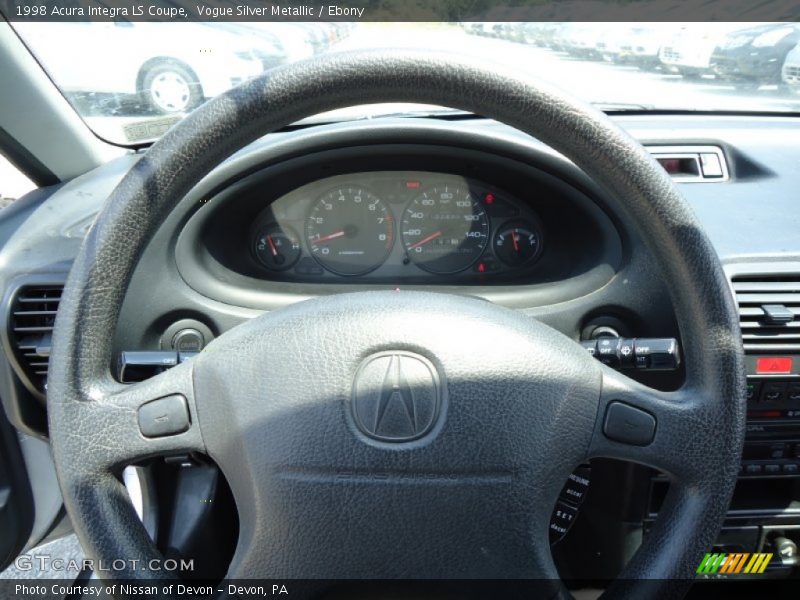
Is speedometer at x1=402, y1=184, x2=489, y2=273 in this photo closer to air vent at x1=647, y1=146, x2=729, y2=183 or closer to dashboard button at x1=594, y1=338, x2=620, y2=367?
air vent at x1=647, y1=146, x2=729, y2=183

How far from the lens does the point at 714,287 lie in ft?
3.59

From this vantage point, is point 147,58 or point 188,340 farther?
A: point 147,58

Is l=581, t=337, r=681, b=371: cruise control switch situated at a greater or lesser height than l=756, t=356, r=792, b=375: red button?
greater

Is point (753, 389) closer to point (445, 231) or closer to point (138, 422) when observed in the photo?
point (445, 231)

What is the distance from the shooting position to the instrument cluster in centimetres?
212

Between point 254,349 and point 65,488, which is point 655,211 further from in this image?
point 65,488

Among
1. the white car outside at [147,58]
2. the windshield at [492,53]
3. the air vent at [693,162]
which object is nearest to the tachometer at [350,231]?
the windshield at [492,53]

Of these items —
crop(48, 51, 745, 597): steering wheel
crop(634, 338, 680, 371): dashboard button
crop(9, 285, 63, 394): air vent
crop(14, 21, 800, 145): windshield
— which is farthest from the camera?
crop(14, 21, 800, 145): windshield

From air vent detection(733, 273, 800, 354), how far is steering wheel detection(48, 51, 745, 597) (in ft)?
2.25

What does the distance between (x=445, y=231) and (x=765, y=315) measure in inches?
33.9

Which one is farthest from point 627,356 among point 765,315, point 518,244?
point 518,244

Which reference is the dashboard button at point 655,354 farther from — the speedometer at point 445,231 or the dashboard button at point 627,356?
the speedometer at point 445,231

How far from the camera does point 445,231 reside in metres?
2.19

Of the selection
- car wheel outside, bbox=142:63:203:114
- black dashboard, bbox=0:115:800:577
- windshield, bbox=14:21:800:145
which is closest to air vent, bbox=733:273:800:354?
black dashboard, bbox=0:115:800:577
